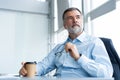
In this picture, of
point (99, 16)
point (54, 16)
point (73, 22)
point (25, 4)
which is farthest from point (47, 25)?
point (73, 22)

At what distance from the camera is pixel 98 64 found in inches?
57.6

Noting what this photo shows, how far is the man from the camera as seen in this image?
1.43 meters

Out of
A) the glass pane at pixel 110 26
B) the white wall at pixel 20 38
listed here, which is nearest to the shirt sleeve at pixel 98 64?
the glass pane at pixel 110 26

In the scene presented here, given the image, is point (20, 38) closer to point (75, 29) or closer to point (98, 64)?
point (75, 29)

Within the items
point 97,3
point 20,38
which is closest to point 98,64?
point 97,3

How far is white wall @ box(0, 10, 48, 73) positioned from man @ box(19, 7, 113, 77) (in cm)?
198

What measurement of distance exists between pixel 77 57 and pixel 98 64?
6.0 inches

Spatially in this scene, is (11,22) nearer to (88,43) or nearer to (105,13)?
(105,13)

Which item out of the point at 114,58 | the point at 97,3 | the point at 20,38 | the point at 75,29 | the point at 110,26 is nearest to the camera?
the point at 114,58

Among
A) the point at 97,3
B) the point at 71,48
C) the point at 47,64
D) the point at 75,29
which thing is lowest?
the point at 47,64

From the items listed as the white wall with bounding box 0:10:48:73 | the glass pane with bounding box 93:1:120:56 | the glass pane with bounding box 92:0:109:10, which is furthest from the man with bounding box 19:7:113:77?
the white wall with bounding box 0:10:48:73

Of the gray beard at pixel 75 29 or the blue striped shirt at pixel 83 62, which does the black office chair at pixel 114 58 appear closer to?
the blue striped shirt at pixel 83 62

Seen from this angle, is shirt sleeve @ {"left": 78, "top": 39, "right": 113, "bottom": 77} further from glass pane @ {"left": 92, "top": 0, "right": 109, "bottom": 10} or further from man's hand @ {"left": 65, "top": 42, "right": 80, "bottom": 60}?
glass pane @ {"left": 92, "top": 0, "right": 109, "bottom": 10}

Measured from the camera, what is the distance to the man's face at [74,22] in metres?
1.83
